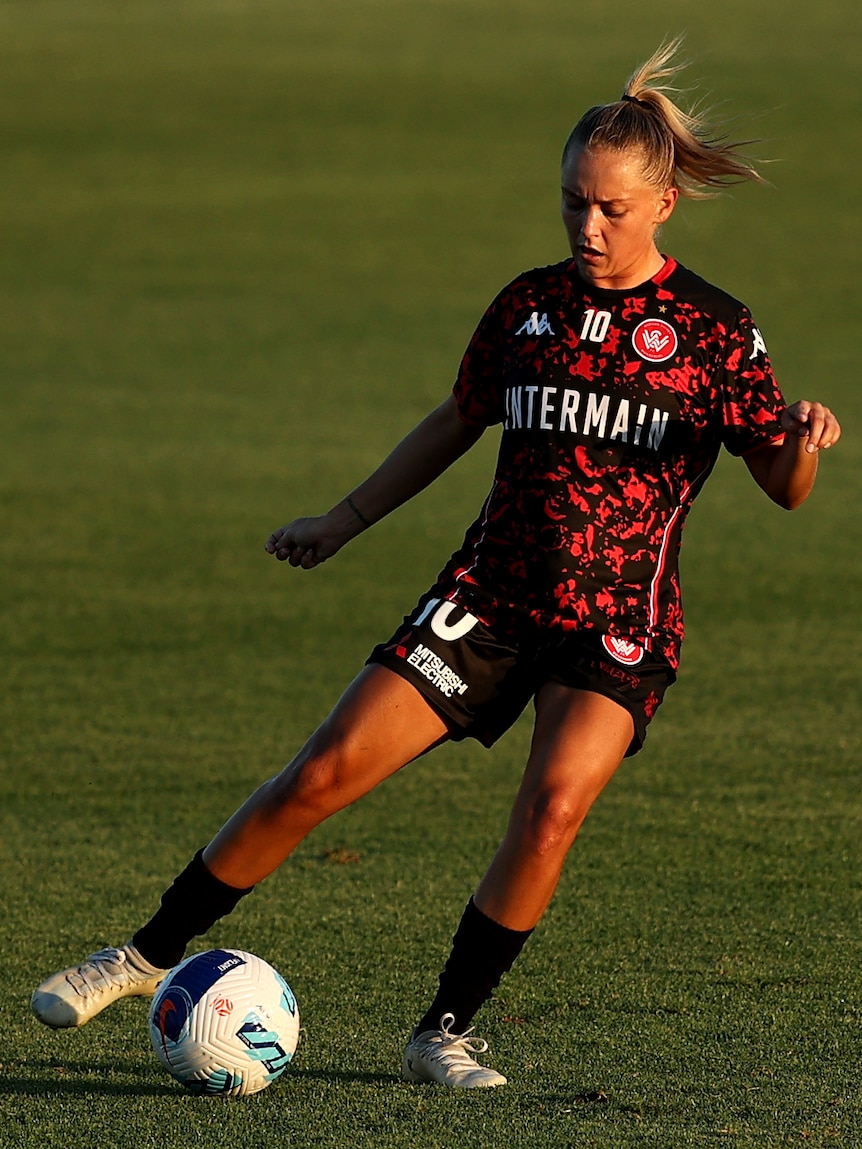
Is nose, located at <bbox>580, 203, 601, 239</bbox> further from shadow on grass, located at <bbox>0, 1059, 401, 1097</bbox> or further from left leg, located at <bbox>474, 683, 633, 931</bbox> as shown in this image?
shadow on grass, located at <bbox>0, 1059, 401, 1097</bbox>

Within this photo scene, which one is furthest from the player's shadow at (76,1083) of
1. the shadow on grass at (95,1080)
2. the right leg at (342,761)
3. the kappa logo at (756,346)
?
the kappa logo at (756,346)

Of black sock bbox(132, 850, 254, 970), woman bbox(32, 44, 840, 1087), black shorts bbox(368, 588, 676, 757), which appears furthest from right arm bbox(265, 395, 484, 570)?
black sock bbox(132, 850, 254, 970)

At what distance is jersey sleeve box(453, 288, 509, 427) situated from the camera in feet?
14.8

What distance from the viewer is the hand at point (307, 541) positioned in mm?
4648

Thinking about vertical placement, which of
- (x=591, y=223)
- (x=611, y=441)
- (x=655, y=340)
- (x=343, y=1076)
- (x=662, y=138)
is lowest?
(x=343, y=1076)

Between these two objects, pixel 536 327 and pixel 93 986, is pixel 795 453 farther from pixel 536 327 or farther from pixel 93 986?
pixel 93 986

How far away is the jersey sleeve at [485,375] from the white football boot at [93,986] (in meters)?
1.50

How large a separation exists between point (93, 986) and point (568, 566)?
4.76 ft

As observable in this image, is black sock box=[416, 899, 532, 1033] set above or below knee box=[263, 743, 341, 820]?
below

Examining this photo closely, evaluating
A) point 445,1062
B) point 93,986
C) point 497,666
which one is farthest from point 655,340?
point 93,986

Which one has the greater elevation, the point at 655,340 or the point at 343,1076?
the point at 655,340

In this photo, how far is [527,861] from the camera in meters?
4.16

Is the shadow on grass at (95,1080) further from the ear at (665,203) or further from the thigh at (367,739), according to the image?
the ear at (665,203)

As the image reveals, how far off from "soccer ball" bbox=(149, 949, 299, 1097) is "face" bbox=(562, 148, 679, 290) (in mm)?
1787
